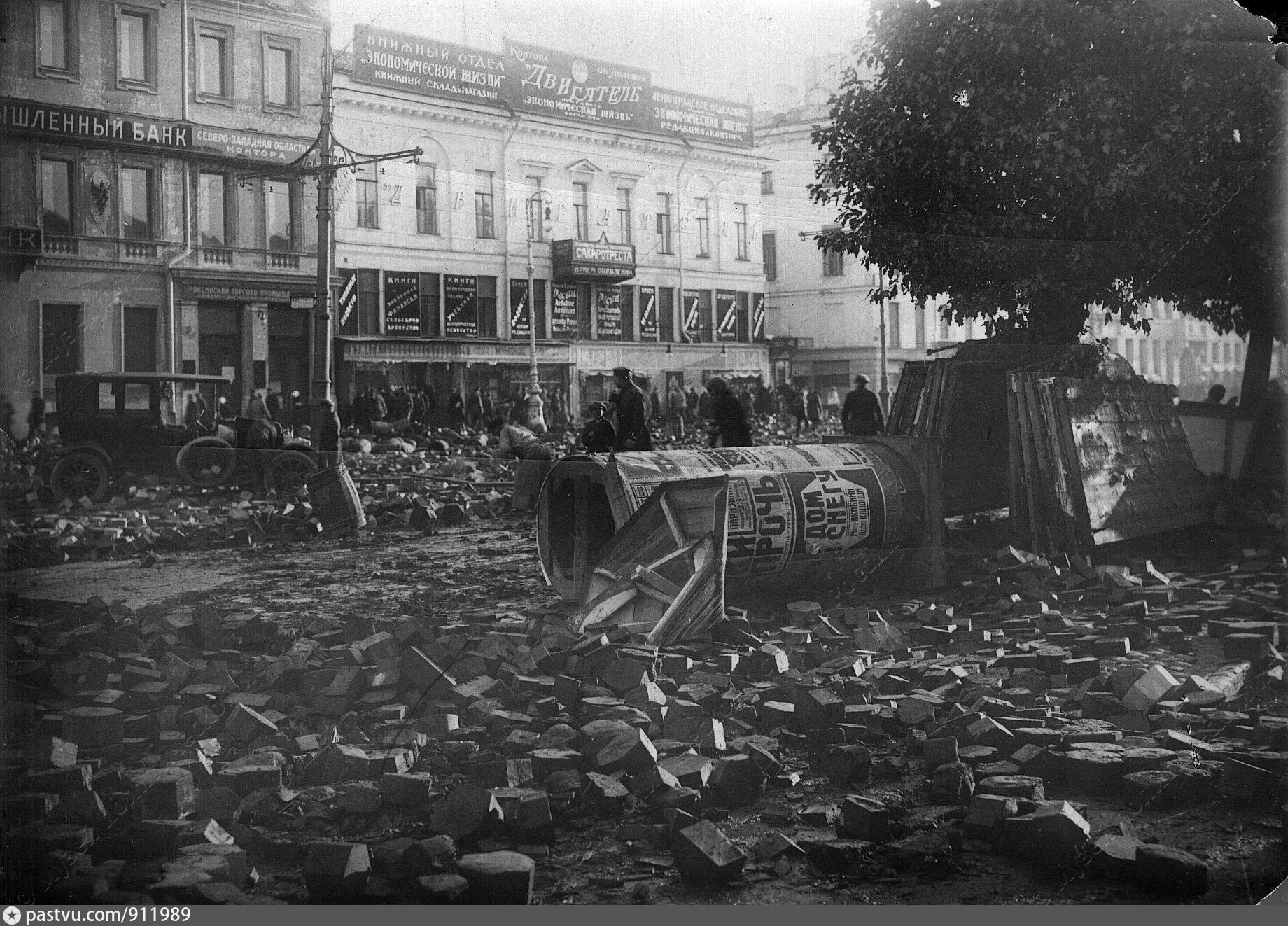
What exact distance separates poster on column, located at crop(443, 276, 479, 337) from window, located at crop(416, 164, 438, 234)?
0.26 m

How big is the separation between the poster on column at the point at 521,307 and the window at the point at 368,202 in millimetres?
759

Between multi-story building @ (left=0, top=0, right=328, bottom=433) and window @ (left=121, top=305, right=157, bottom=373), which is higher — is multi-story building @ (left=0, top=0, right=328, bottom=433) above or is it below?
above

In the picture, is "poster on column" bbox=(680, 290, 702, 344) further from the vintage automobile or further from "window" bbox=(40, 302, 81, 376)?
"window" bbox=(40, 302, 81, 376)

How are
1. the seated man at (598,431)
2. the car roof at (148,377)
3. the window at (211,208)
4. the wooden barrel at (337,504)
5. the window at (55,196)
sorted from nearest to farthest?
the window at (55,196) → the car roof at (148,377) → the window at (211,208) → the seated man at (598,431) → the wooden barrel at (337,504)

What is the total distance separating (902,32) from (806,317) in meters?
1.59

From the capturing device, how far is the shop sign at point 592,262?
214 inches

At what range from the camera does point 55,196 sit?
421 cm

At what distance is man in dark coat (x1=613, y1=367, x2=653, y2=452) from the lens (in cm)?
578

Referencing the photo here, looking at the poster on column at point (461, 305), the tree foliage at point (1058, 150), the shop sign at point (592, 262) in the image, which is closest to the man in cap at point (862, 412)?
the tree foliage at point (1058, 150)

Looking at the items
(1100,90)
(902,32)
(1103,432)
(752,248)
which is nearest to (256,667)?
(752,248)

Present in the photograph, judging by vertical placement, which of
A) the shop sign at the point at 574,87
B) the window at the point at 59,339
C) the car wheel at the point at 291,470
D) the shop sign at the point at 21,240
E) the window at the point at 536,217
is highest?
the shop sign at the point at 574,87

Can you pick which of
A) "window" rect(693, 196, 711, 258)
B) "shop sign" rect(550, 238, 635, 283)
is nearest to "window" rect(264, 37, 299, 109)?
"shop sign" rect(550, 238, 635, 283)

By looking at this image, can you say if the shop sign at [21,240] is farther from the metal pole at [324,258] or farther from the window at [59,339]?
the metal pole at [324,258]

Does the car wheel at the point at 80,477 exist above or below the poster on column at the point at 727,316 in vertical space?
below
